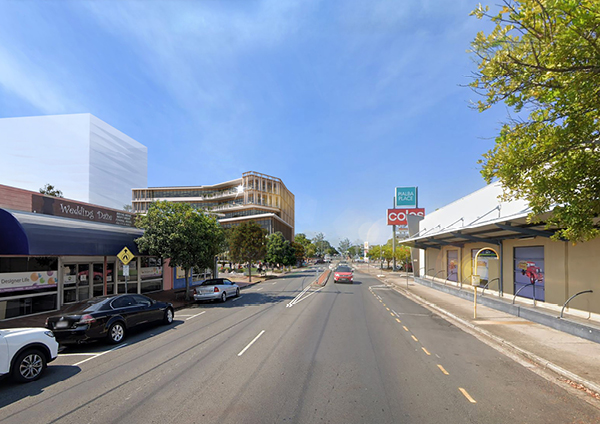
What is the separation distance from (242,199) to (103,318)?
6778cm

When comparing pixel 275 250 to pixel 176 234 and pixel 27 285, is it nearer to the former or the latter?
pixel 176 234

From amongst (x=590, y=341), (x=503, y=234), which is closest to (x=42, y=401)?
(x=590, y=341)

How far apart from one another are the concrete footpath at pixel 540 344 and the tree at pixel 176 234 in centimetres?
1275

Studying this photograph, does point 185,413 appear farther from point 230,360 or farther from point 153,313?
point 153,313

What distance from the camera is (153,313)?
10.9 meters

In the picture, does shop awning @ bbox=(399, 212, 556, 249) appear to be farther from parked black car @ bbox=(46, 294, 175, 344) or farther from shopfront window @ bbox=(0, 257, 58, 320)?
shopfront window @ bbox=(0, 257, 58, 320)

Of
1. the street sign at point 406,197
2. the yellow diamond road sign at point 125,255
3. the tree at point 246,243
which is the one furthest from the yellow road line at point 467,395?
the street sign at point 406,197

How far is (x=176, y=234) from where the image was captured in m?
16.2

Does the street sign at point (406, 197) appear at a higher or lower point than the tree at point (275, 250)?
higher

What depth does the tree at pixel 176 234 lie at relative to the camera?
16.5 metres

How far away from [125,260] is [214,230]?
627 centimetres

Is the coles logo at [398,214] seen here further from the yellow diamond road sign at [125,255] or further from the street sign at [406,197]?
the yellow diamond road sign at [125,255]

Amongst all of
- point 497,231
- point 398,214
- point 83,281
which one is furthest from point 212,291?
point 398,214

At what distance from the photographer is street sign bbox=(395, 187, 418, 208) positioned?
5119 cm
